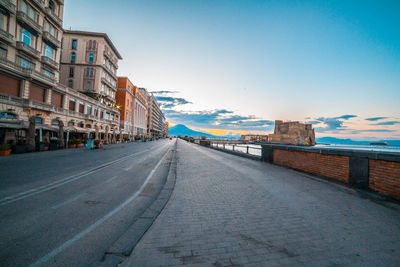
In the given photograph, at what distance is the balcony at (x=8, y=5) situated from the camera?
18.2 meters

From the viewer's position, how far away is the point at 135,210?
155 inches

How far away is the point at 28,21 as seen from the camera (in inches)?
834

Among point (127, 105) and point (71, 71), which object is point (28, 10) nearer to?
point (71, 71)

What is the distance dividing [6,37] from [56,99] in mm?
9830

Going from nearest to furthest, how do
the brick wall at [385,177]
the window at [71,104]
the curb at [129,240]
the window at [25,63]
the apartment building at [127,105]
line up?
1. the curb at [129,240]
2. the brick wall at [385,177]
3. the window at [25,63]
4. the window at [71,104]
5. the apartment building at [127,105]

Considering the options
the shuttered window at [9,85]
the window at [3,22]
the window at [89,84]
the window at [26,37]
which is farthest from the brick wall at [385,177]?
the window at [89,84]

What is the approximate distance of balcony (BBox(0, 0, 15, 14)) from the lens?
59.6ft

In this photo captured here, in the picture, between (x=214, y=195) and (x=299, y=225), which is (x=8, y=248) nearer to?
(x=214, y=195)

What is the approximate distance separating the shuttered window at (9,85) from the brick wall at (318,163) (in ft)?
95.2

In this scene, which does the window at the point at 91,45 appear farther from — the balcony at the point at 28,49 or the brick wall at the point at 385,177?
the brick wall at the point at 385,177

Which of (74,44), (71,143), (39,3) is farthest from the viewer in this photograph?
(74,44)

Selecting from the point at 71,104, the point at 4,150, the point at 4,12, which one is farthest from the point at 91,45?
the point at 4,150

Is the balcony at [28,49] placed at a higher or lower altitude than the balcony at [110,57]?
lower

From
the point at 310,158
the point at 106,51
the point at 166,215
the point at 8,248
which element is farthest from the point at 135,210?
the point at 106,51
